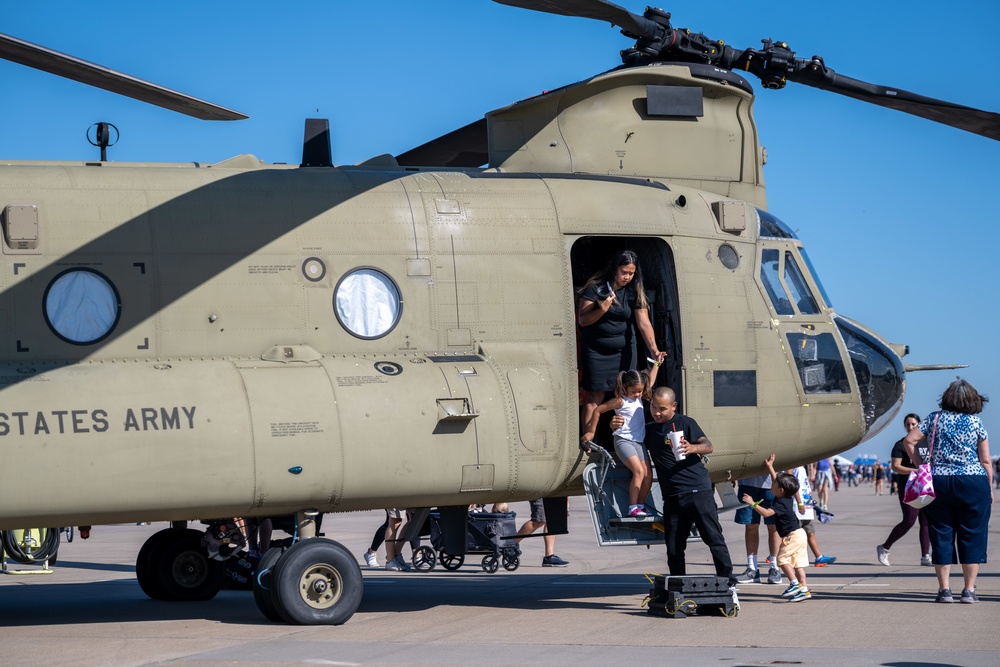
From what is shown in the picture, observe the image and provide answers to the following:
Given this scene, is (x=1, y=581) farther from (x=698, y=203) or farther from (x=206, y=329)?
(x=698, y=203)

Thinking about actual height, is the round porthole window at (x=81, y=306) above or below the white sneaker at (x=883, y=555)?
above

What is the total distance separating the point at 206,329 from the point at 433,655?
338 cm

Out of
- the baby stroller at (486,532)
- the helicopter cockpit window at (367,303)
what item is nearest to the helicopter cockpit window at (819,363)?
the baby stroller at (486,532)

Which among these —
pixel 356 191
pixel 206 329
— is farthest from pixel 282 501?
pixel 356 191

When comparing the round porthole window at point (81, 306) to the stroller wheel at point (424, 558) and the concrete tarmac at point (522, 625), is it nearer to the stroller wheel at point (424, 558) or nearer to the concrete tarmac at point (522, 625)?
the concrete tarmac at point (522, 625)

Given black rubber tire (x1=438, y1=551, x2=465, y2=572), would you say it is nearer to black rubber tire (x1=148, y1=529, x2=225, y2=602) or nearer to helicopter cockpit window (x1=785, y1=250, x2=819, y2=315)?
black rubber tire (x1=148, y1=529, x2=225, y2=602)

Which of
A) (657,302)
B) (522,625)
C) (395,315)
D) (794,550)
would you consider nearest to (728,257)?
(657,302)

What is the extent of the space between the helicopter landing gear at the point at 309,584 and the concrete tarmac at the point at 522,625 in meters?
0.19

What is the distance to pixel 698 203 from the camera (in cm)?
1155

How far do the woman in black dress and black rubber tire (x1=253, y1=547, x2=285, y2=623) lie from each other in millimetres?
3024

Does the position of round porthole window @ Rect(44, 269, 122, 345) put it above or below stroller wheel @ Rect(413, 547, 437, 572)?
above

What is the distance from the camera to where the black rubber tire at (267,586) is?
9664 millimetres

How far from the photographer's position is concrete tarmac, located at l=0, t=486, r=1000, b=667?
26.2ft

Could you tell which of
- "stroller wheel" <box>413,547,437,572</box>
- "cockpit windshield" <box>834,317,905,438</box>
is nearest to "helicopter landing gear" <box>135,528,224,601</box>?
"stroller wheel" <box>413,547,437,572</box>
